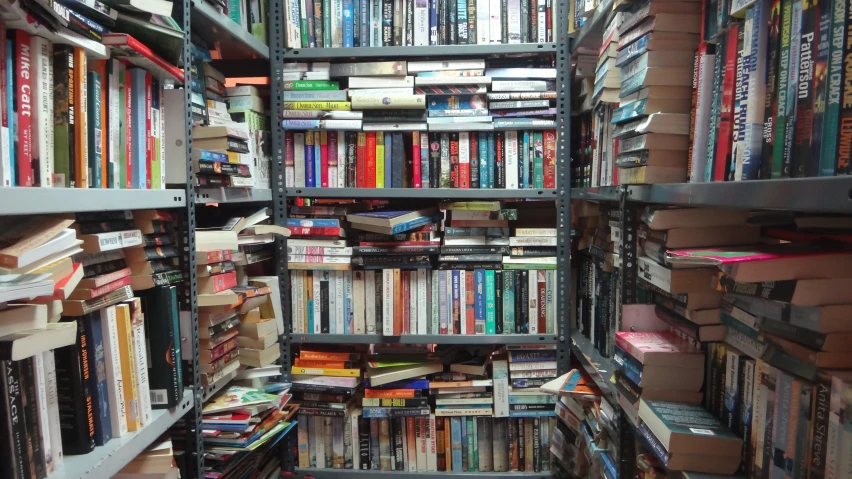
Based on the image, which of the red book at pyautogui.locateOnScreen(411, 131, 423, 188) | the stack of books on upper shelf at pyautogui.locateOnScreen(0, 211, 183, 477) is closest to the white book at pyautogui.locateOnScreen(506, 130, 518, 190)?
the red book at pyautogui.locateOnScreen(411, 131, 423, 188)

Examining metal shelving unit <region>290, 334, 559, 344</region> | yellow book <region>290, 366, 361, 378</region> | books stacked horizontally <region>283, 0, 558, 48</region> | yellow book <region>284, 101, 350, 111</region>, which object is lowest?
yellow book <region>290, 366, 361, 378</region>

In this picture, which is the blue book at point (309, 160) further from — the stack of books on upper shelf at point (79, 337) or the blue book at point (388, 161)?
the stack of books on upper shelf at point (79, 337)

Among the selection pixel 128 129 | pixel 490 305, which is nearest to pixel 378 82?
pixel 490 305

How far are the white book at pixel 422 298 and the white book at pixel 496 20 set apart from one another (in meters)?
0.88

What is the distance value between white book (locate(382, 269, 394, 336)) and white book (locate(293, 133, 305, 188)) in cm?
47

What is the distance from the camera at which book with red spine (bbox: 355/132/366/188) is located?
6.95 feet

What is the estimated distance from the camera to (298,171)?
7.04ft

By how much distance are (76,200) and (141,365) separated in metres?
0.43

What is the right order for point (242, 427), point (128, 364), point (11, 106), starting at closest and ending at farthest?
point (11, 106) < point (128, 364) < point (242, 427)

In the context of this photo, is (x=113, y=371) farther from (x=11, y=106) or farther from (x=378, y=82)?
(x=378, y=82)

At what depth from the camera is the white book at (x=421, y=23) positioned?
2061 mm

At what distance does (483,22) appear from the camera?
2.06 meters

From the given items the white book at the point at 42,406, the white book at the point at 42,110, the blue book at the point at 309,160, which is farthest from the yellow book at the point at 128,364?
the blue book at the point at 309,160

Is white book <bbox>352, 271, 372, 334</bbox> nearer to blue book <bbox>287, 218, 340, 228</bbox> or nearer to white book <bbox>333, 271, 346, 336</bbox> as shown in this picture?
white book <bbox>333, 271, 346, 336</bbox>
